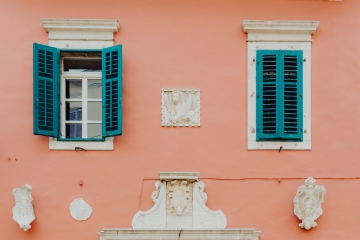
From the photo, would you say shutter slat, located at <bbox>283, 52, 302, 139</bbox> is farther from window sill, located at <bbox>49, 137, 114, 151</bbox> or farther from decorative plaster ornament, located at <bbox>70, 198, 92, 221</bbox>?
decorative plaster ornament, located at <bbox>70, 198, 92, 221</bbox>

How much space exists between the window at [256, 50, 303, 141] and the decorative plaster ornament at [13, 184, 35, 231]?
3.45 metres

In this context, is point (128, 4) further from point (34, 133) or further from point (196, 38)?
point (34, 133)

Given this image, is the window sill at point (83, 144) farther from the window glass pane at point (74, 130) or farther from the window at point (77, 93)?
the window glass pane at point (74, 130)

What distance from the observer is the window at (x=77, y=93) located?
11734mm

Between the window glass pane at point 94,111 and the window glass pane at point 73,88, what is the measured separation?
0.23 metres

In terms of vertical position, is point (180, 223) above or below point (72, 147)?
below

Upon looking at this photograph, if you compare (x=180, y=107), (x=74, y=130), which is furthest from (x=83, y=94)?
(x=180, y=107)

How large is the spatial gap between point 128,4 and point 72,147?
235cm

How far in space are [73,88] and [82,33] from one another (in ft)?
2.83

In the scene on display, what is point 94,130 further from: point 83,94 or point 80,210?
point 80,210

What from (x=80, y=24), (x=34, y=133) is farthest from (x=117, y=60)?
(x=34, y=133)

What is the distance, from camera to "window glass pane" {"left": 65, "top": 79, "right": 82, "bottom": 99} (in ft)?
40.2

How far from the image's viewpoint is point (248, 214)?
464 inches

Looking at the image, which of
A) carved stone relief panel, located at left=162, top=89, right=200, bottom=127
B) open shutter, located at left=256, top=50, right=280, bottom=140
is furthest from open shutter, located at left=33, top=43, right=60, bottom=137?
open shutter, located at left=256, top=50, right=280, bottom=140
